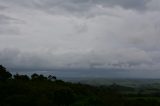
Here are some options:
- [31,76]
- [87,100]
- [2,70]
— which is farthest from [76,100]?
[31,76]

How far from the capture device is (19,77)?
78.1 m

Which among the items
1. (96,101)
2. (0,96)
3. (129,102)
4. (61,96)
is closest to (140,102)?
(129,102)

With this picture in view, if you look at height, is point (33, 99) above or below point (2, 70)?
below

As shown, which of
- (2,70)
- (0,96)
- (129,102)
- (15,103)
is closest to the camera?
(15,103)

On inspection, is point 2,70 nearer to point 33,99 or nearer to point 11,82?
point 11,82

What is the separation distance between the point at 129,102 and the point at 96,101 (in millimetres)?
7452

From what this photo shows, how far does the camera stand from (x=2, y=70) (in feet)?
229

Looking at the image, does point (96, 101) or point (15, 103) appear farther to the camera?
point (96, 101)

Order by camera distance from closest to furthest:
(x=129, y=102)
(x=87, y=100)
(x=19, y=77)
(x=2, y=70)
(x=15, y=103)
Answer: (x=15, y=103)
(x=87, y=100)
(x=129, y=102)
(x=2, y=70)
(x=19, y=77)

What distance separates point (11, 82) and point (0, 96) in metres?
5.21

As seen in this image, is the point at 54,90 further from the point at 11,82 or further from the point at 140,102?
the point at 140,102

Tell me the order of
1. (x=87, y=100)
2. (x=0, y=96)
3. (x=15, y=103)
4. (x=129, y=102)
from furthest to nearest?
(x=129, y=102) → (x=87, y=100) → (x=0, y=96) → (x=15, y=103)

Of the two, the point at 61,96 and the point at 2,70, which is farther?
the point at 2,70

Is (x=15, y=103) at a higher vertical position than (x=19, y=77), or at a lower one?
lower
